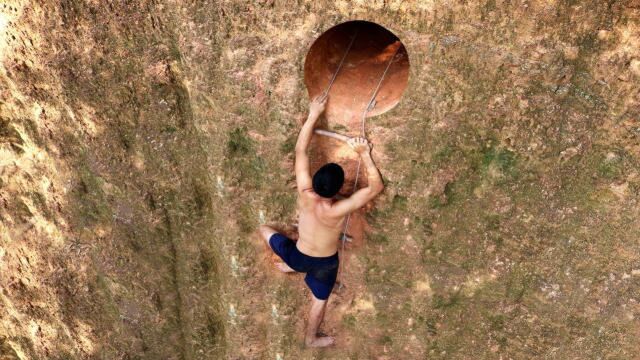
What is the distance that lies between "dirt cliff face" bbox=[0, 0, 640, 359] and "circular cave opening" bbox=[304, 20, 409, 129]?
145 millimetres

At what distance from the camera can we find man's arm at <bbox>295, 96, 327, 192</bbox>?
3074mm

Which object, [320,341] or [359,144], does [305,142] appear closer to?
[359,144]

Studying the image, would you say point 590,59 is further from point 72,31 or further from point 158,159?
point 72,31

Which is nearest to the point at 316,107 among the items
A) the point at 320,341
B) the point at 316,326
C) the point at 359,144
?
the point at 359,144

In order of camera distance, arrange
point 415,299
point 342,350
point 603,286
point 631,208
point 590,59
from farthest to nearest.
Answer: point 342,350
point 415,299
point 603,286
point 631,208
point 590,59

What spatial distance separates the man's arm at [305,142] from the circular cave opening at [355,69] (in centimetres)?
7

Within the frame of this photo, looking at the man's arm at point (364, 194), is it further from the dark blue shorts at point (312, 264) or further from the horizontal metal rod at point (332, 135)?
the dark blue shorts at point (312, 264)

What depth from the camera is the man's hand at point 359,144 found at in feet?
9.95

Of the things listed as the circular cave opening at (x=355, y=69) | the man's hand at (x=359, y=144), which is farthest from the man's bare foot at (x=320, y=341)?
the circular cave opening at (x=355, y=69)

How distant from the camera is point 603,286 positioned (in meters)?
3.12

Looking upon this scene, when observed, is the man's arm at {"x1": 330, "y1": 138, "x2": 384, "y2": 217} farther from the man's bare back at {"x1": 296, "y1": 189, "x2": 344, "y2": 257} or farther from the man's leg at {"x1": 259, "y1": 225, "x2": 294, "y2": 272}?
the man's leg at {"x1": 259, "y1": 225, "x2": 294, "y2": 272}

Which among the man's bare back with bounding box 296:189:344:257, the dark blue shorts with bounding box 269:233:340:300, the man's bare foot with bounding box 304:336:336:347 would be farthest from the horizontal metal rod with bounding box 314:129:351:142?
the man's bare foot with bounding box 304:336:336:347

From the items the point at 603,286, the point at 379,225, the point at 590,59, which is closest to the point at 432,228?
the point at 379,225

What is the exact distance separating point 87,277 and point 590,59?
418 cm
